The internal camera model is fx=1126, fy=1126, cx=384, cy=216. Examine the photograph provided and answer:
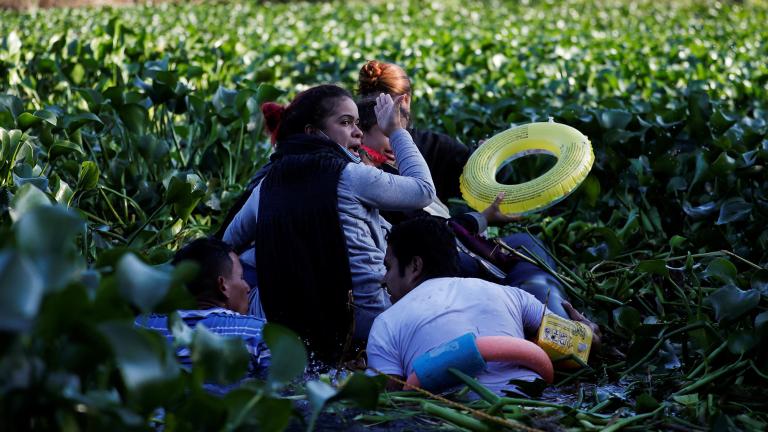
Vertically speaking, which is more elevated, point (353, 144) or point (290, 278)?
point (353, 144)

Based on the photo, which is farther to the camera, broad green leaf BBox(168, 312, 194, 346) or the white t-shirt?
the white t-shirt

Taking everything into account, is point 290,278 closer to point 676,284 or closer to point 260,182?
point 260,182

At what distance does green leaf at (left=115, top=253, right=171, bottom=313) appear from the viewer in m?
1.89

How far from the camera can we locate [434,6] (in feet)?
58.1

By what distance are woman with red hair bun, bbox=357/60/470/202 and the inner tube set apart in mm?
1969

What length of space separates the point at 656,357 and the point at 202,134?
3020 millimetres

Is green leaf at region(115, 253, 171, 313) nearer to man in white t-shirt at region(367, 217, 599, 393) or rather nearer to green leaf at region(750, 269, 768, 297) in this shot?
man in white t-shirt at region(367, 217, 599, 393)

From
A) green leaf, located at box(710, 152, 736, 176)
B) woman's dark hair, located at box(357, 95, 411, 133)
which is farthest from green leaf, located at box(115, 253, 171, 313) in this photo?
green leaf, located at box(710, 152, 736, 176)

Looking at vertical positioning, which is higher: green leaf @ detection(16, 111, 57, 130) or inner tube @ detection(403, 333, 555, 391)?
green leaf @ detection(16, 111, 57, 130)

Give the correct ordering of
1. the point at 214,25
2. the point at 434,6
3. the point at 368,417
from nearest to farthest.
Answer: the point at 368,417 → the point at 214,25 → the point at 434,6

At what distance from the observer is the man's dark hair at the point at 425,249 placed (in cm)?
371

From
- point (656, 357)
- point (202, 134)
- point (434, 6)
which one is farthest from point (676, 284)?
point (434, 6)

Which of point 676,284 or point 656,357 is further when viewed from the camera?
point 676,284

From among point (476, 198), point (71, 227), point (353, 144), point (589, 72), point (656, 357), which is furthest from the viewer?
point (589, 72)
